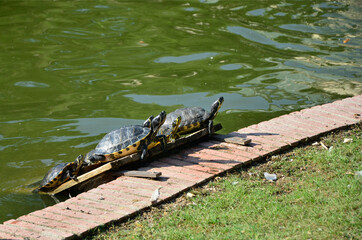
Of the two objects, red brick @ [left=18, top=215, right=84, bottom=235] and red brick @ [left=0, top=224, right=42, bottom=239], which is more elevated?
red brick @ [left=0, top=224, right=42, bottom=239]

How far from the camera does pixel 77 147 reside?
7867 mm

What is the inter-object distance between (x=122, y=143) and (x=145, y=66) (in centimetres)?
572

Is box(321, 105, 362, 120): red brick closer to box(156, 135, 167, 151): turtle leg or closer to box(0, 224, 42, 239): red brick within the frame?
box(156, 135, 167, 151): turtle leg

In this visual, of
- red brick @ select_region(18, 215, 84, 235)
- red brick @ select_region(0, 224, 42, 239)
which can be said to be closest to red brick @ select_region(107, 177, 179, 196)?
red brick @ select_region(18, 215, 84, 235)

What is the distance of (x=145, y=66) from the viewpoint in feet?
38.3

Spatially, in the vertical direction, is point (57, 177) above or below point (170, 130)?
below

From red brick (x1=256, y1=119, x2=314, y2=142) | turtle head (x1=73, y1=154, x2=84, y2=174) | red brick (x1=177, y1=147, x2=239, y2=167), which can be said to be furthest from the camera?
red brick (x1=256, y1=119, x2=314, y2=142)

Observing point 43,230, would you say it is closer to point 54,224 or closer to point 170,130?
point 54,224

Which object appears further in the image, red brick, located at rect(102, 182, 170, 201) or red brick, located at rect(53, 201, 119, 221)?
red brick, located at rect(102, 182, 170, 201)

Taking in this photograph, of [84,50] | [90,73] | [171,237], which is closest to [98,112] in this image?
[90,73]

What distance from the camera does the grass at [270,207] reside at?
4273 millimetres

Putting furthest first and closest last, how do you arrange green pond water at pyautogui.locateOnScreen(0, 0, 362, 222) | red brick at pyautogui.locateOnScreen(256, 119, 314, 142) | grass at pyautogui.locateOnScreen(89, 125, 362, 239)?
green pond water at pyautogui.locateOnScreen(0, 0, 362, 222) < red brick at pyautogui.locateOnScreen(256, 119, 314, 142) < grass at pyautogui.locateOnScreen(89, 125, 362, 239)

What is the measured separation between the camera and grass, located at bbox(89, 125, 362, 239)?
168 inches

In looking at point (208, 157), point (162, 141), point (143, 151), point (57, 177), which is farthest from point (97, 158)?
point (208, 157)
